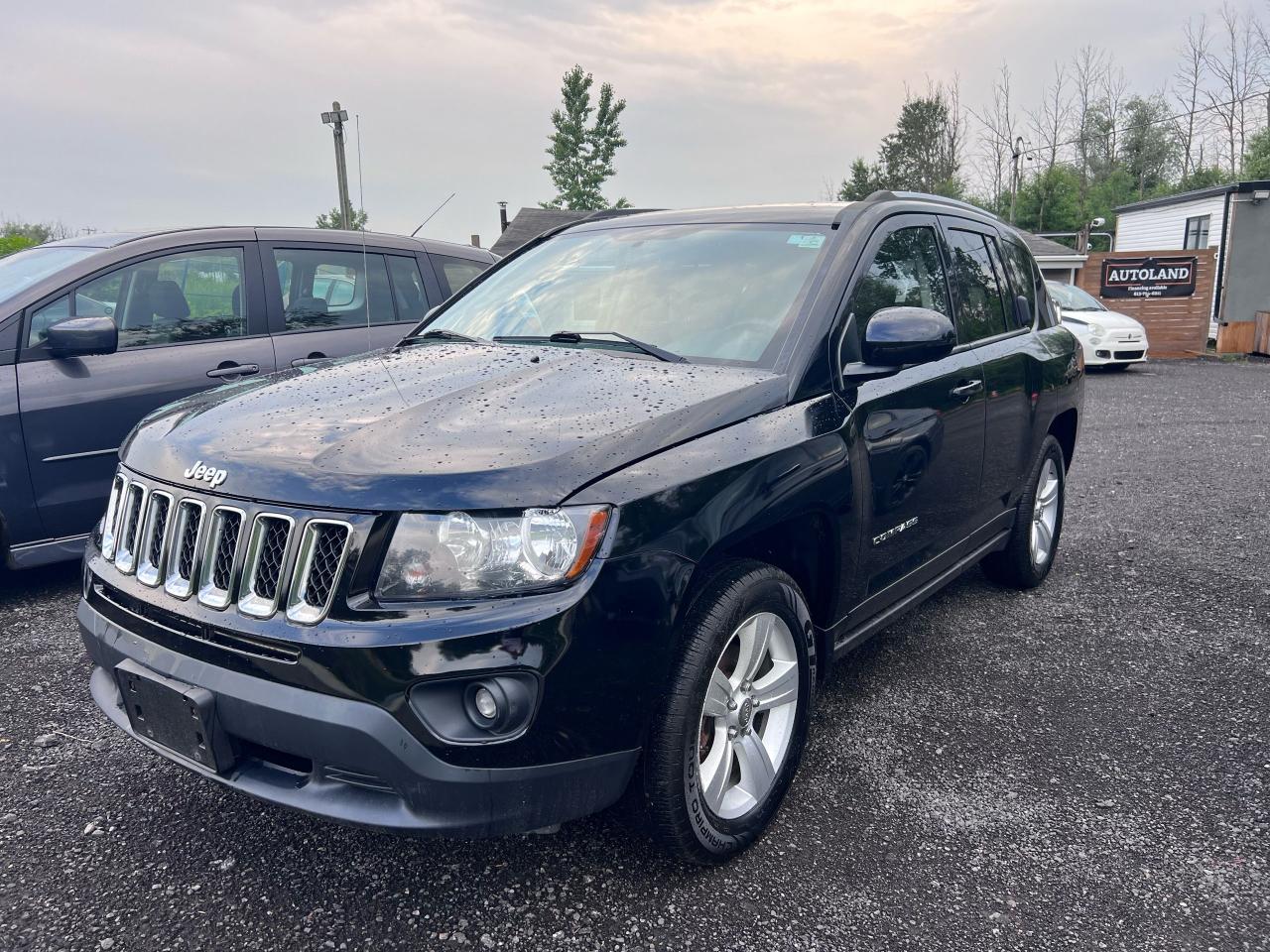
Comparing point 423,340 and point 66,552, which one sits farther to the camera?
point 66,552

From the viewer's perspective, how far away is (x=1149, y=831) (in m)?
2.74

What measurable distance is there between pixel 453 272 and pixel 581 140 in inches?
2069

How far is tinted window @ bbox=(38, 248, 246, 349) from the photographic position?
15.6 feet

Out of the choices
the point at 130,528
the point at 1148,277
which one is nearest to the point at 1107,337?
the point at 1148,277

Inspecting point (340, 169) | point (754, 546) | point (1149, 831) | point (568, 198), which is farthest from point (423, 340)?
point (568, 198)

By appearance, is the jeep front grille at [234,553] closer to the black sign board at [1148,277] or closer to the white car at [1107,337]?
the white car at [1107,337]

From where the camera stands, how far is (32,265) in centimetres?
490

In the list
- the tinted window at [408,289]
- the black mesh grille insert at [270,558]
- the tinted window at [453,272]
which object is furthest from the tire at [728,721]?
the tinted window at [453,272]

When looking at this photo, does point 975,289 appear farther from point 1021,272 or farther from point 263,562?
point 263,562

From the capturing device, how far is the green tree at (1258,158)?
36.0 meters

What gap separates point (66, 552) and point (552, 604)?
3502 millimetres

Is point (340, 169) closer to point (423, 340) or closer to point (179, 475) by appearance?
point (423, 340)

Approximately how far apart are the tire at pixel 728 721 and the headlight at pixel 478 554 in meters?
0.41

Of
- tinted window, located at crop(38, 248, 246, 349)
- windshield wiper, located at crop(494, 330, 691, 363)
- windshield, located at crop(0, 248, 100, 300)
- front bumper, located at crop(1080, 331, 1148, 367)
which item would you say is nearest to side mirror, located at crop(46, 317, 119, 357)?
tinted window, located at crop(38, 248, 246, 349)
